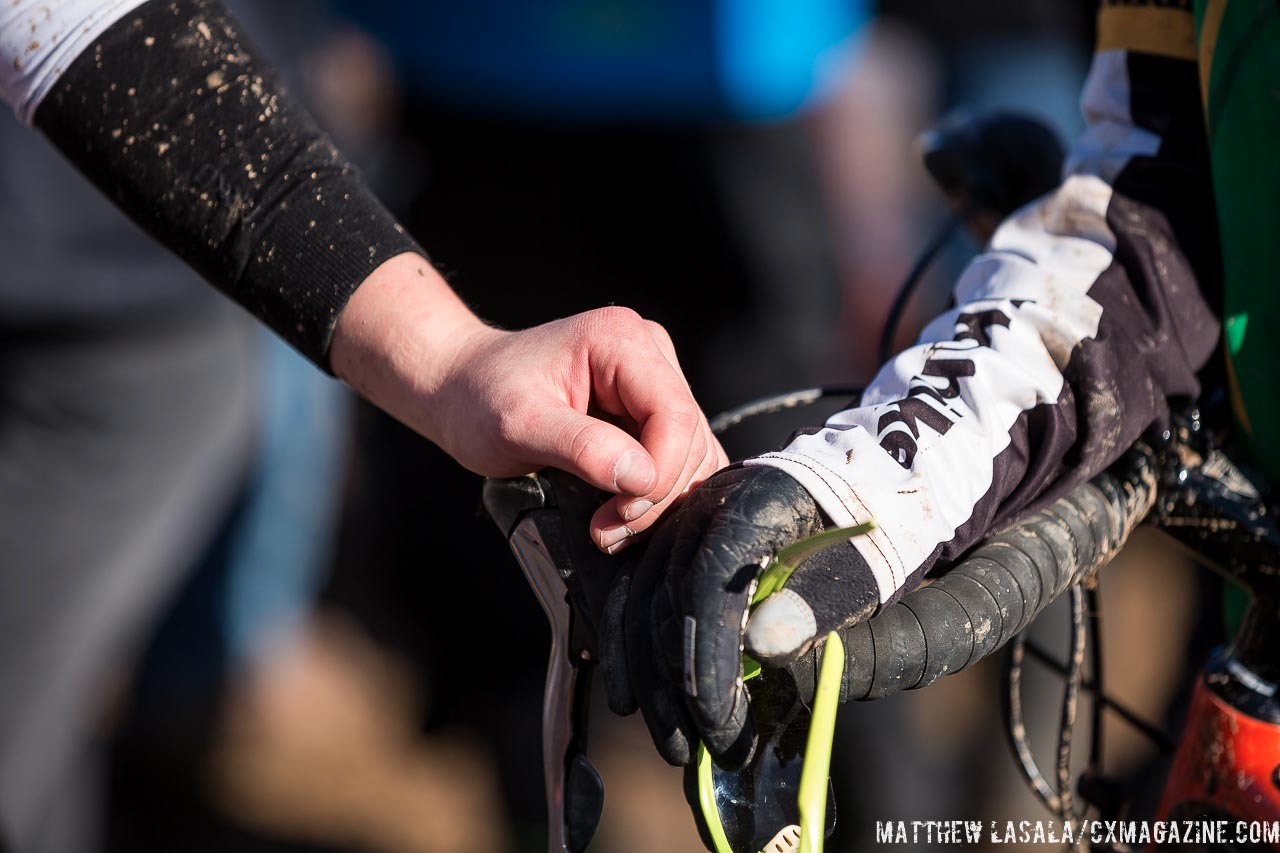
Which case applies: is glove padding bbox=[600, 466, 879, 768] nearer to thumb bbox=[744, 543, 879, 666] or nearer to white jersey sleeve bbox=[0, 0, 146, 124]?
thumb bbox=[744, 543, 879, 666]

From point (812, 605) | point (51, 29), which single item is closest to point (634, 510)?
point (812, 605)

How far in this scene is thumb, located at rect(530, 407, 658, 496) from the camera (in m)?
0.78

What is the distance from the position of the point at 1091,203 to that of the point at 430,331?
51 centimetres

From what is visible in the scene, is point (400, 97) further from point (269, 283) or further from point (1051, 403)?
point (1051, 403)

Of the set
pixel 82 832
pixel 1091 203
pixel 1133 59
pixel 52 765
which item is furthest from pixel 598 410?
pixel 82 832

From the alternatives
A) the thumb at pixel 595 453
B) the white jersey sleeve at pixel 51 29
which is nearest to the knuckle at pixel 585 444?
the thumb at pixel 595 453

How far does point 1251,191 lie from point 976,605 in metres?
0.40

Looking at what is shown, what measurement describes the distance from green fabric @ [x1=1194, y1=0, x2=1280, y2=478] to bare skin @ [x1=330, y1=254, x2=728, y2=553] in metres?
0.41

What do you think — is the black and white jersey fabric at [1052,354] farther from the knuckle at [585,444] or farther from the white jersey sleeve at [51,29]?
the white jersey sleeve at [51,29]

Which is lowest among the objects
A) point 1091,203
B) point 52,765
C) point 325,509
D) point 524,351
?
point 325,509

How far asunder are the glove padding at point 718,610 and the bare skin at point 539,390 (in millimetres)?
47

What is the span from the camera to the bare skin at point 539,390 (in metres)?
0.80

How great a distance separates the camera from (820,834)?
27.0 inches

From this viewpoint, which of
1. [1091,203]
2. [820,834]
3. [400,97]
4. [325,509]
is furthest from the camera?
[325,509]
